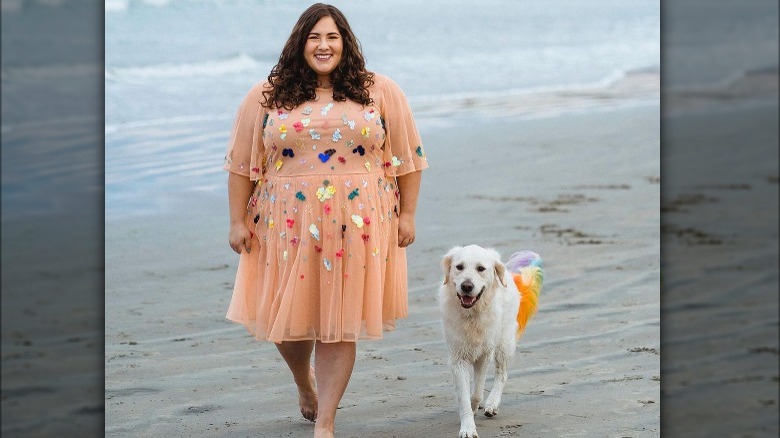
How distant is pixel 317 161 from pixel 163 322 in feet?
6.87

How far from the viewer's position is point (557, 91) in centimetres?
865

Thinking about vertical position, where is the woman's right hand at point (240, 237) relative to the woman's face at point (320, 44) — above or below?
below

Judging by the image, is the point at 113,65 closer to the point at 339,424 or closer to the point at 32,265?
the point at 32,265

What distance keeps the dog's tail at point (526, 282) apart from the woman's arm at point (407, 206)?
66 centimetres

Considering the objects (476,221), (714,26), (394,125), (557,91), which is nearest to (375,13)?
(476,221)

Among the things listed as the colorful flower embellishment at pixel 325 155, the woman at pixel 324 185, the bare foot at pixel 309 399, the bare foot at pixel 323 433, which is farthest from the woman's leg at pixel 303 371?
the colorful flower embellishment at pixel 325 155

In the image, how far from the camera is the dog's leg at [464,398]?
13.8 feet

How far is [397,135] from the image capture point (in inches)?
163

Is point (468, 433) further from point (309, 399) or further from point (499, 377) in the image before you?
point (309, 399)

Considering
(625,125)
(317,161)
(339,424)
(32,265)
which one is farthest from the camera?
(625,125)

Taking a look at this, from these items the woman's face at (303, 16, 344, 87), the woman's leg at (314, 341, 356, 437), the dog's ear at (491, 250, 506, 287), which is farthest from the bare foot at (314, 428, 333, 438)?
the woman's face at (303, 16, 344, 87)

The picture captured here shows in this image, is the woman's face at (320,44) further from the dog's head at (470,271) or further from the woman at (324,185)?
the dog's head at (470,271)

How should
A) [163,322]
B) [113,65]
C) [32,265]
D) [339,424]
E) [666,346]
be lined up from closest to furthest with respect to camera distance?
[339,424], [32,265], [666,346], [163,322], [113,65]

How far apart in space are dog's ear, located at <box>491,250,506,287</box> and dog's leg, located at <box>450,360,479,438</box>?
12.2 inches
